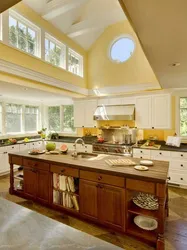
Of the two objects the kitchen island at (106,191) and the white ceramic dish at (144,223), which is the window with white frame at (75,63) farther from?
the white ceramic dish at (144,223)

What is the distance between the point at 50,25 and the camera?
484 centimetres

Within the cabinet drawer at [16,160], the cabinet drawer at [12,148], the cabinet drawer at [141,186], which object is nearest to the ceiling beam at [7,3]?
the cabinet drawer at [141,186]

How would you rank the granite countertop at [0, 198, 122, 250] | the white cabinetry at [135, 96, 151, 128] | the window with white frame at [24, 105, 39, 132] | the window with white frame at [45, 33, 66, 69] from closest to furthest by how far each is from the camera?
the granite countertop at [0, 198, 122, 250], the white cabinetry at [135, 96, 151, 128], the window with white frame at [45, 33, 66, 69], the window with white frame at [24, 105, 39, 132]

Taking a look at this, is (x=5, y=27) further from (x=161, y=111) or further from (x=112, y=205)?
(x=161, y=111)

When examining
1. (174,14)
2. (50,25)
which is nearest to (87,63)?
(50,25)

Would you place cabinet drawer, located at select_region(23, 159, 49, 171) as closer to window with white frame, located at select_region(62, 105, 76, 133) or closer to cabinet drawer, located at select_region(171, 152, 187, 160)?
cabinet drawer, located at select_region(171, 152, 187, 160)

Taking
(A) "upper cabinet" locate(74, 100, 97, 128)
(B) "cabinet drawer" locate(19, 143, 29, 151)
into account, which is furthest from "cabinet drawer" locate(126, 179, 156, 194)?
(B) "cabinet drawer" locate(19, 143, 29, 151)

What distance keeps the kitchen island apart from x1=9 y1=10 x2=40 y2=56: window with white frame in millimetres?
2956

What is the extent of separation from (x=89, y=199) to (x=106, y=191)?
0.34 metres

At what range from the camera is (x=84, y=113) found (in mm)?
5957

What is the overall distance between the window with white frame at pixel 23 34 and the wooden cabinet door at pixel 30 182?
9.86 feet

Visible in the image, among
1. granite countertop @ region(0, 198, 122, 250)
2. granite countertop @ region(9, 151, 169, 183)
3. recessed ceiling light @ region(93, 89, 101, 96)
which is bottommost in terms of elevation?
granite countertop @ region(9, 151, 169, 183)

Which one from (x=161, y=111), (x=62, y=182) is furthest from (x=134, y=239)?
(x=161, y=111)

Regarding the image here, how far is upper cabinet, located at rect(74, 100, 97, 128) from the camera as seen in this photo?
579cm
